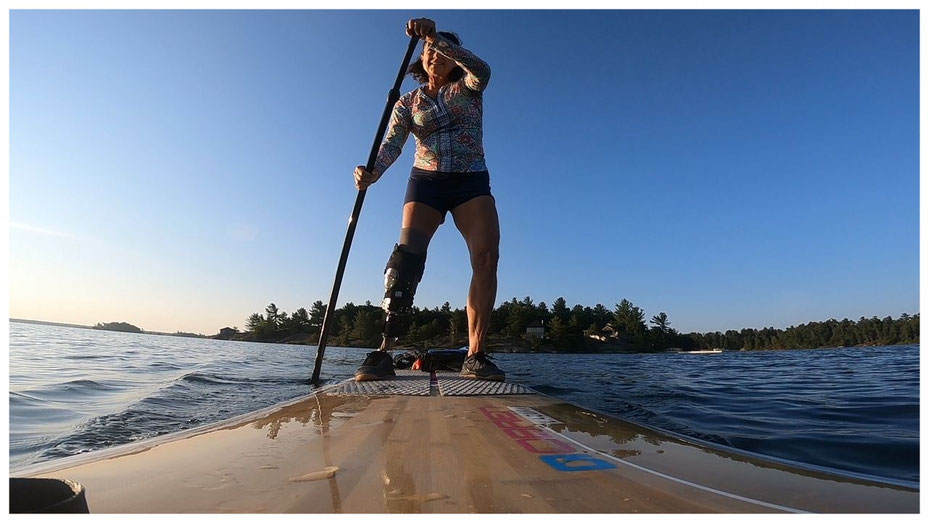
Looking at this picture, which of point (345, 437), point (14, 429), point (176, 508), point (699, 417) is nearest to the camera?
point (176, 508)

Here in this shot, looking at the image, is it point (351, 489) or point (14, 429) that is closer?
point (351, 489)

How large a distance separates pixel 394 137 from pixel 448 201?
765 mm

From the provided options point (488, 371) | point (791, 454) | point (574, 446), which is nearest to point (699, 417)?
point (791, 454)

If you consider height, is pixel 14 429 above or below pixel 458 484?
below

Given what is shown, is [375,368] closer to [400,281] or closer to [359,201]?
[400,281]

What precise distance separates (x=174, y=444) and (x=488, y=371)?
2.23m

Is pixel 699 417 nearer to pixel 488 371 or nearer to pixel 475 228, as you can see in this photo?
pixel 488 371

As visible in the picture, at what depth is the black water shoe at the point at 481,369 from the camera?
10.5 ft

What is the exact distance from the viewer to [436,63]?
347 centimetres

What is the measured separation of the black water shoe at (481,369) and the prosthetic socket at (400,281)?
582 millimetres

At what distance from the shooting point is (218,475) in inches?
36.9

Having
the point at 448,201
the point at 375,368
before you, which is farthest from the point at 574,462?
the point at 448,201

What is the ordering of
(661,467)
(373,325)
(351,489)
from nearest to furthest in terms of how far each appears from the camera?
(351,489) < (661,467) < (373,325)

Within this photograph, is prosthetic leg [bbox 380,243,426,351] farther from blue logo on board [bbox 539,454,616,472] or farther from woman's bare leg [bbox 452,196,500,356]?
blue logo on board [bbox 539,454,616,472]
